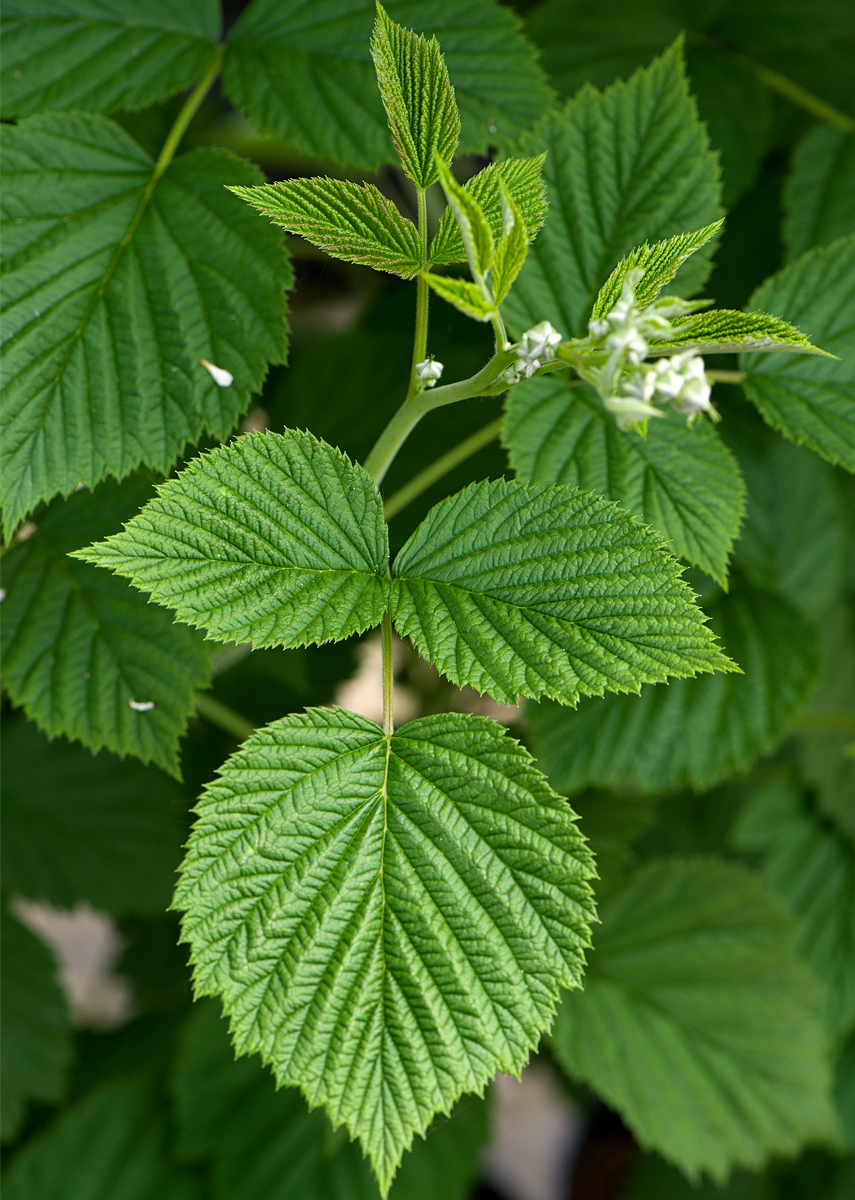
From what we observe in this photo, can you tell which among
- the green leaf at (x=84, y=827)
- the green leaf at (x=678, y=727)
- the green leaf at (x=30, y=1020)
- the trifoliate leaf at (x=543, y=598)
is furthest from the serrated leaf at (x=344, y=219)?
the green leaf at (x=30, y=1020)

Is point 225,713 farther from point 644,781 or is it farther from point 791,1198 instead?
point 791,1198

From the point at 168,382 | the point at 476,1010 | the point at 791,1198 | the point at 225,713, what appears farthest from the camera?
the point at 791,1198

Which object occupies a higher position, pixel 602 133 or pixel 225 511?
pixel 602 133

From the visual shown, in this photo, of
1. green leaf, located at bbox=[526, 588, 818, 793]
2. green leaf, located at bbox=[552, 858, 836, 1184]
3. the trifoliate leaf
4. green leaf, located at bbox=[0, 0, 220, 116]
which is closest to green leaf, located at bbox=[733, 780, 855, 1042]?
green leaf, located at bbox=[552, 858, 836, 1184]

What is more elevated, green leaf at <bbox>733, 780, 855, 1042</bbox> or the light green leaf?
the light green leaf

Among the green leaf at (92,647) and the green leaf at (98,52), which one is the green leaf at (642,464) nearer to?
the green leaf at (92,647)

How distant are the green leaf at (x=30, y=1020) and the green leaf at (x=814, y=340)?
0.91 m

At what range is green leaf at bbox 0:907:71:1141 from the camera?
993mm

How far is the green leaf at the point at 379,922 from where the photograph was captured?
0.49 meters

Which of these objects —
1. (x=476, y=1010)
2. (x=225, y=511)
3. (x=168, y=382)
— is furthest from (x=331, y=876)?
(x=168, y=382)

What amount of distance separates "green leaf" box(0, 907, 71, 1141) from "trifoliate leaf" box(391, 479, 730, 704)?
2.38ft

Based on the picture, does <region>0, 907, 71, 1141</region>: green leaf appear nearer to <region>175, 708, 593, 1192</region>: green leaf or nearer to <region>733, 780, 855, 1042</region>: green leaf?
<region>175, 708, 593, 1192</region>: green leaf

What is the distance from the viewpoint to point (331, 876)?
50 cm

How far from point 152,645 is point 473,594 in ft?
0.83
